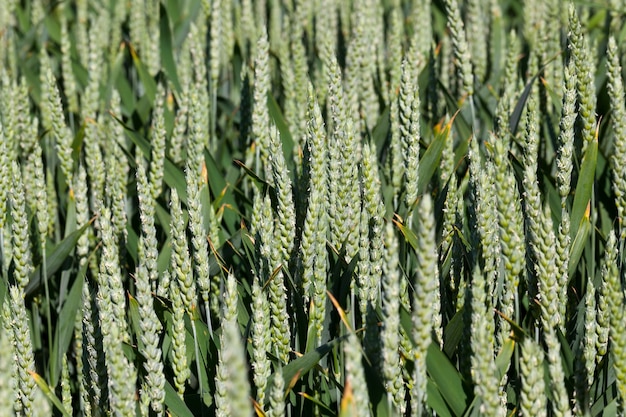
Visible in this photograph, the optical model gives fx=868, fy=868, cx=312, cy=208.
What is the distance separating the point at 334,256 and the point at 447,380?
1.20ft

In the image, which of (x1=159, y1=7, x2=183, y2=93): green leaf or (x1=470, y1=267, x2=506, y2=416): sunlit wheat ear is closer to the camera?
(x1=470, y1=267, x2=506, y2=416): sunlit wheat ear

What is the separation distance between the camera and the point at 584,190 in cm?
172

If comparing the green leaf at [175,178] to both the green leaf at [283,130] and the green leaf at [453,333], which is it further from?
the green leaf at [453,333]

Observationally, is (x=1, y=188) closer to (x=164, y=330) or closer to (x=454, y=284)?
(x=164, y=330)

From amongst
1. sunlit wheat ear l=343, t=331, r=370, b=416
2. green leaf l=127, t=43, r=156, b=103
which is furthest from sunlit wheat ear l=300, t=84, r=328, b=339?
green leaf l=127, t=43, r=156, b=103

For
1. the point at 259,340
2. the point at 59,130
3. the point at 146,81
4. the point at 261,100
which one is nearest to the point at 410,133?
the point at 261,100

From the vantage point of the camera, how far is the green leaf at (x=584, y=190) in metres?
1.71

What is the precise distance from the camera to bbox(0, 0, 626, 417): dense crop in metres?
1.27

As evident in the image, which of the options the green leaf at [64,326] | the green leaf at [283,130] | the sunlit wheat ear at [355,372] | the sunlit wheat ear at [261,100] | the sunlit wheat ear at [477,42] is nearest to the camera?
the sunlit wheat ear at [355,372]

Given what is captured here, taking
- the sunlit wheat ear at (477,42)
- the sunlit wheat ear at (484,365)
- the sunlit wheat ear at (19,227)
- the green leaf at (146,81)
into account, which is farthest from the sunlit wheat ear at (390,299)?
the sunlit wheat ear at (477,42)

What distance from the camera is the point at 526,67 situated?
108 inches

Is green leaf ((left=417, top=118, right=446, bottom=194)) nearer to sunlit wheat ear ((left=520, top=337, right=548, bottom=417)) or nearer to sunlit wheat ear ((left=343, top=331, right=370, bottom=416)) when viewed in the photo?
sunlit wheat ear ((left=520, top=337, right=548, bottom=417))

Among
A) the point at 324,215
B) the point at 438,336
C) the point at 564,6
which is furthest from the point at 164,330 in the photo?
the point at 564,6

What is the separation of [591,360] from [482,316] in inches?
12.9
